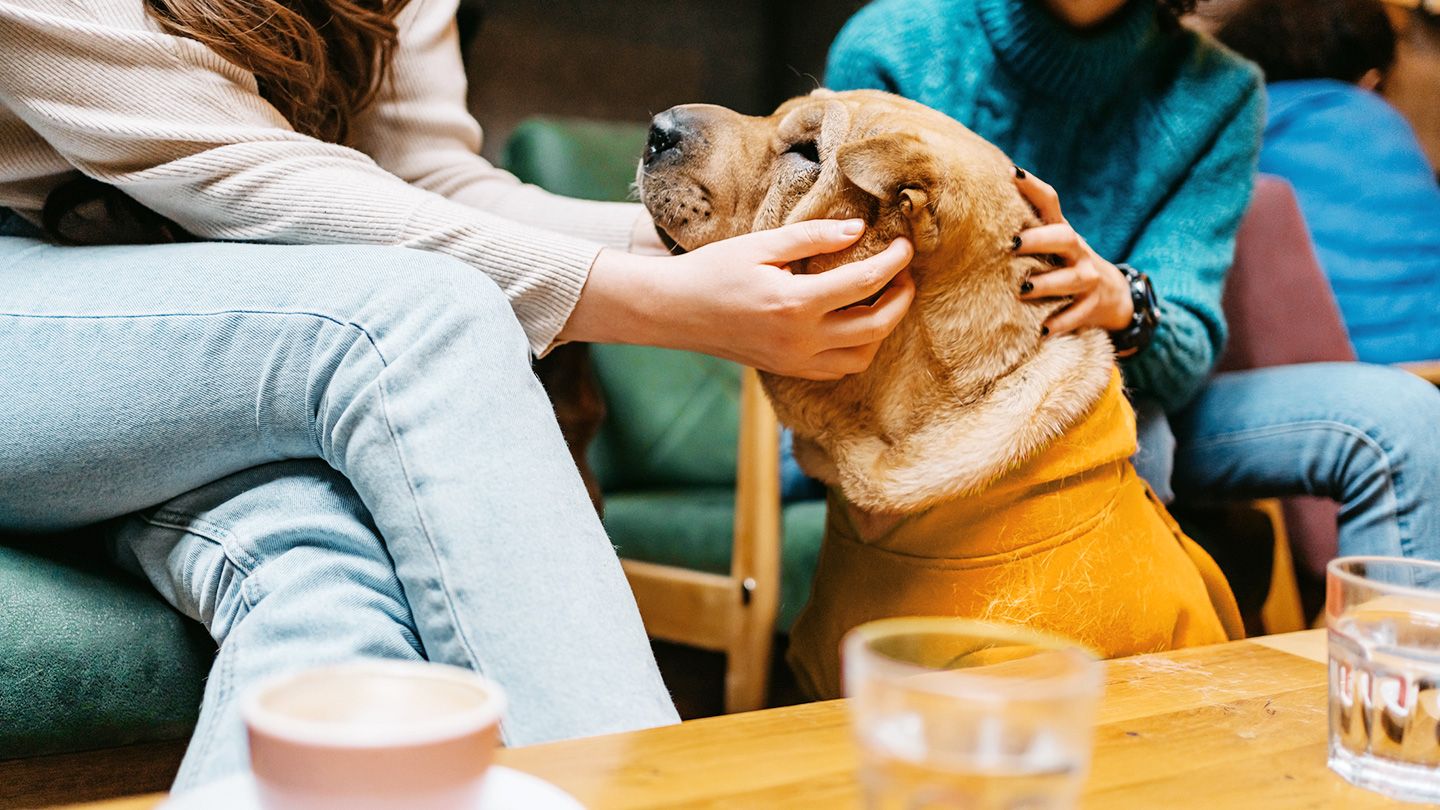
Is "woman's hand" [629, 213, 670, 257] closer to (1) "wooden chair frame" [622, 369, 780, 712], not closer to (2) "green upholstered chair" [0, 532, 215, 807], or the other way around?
(1) "wooden chair frame" [622, 369, 780, 712]

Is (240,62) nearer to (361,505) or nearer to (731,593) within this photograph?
(361,505)

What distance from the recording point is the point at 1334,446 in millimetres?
1494

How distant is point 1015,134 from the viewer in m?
1.53

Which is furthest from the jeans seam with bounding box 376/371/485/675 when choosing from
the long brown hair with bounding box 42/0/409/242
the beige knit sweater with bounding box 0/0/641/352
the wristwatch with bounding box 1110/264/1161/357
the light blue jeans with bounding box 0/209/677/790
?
the wristwatch with bounding box 1110/264/1161/357

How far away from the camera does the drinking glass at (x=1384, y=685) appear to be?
2.06ft

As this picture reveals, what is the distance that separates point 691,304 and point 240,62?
471mm

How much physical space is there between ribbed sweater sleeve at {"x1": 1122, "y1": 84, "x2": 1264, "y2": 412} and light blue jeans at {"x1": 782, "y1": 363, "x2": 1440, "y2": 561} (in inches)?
2.9

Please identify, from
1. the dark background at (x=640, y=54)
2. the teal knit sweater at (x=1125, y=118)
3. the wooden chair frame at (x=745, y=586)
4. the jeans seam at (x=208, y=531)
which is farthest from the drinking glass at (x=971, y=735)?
the dark background at (x=640, y=54)

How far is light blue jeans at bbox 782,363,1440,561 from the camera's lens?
145 cm

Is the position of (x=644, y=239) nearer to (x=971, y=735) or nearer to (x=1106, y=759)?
(x=1106, y=759)

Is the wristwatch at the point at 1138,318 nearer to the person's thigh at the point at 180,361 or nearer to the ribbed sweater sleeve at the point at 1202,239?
the ribbed sweater sleeve at the point at 1202,239

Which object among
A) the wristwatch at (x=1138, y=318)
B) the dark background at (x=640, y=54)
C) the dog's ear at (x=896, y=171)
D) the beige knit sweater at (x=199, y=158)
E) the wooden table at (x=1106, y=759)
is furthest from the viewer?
the dark background at (x=640, y=54)

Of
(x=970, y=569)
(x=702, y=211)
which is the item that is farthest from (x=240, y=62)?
(x=970, y=569)

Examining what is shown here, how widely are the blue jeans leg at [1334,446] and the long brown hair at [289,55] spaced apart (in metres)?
1.19
